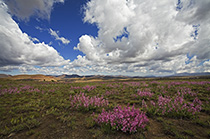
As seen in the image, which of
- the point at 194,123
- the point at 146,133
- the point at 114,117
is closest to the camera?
the point at 146,133

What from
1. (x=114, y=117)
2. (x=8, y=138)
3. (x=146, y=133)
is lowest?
(x=8, y=138)

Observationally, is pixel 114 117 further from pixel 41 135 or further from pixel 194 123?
pixel 194 123

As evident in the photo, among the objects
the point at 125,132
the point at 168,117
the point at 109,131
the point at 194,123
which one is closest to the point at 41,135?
the point at 109,131

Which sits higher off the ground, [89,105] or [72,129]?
[89,105]

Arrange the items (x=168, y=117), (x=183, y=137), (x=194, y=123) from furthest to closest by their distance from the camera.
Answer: (x=168, y=117) → (x=194, y=123) → (x=183, y=137)

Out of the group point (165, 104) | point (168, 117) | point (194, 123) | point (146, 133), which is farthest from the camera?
point (165, 104)

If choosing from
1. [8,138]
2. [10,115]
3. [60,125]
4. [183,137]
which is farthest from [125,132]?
[10,115]

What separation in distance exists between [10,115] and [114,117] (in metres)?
7.19

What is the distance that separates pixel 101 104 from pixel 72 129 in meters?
3.03

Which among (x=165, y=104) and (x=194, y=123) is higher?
(x=165, y=104)

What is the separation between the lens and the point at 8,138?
4.04 metres

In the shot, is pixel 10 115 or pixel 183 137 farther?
pixel 10 115

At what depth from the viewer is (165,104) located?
227 inches

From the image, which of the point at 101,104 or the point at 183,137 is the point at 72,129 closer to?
the point at 101,104
